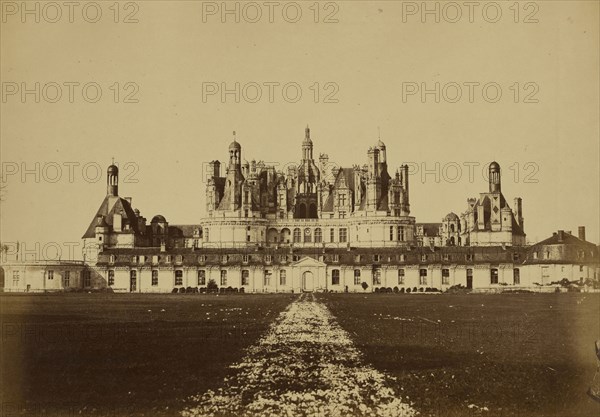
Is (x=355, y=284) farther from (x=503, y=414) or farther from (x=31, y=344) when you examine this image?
(x=503, y=414)

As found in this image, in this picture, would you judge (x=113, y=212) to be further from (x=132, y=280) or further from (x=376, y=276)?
(x=376, y=276)

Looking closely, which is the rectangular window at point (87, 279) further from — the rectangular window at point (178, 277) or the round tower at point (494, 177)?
the round tower at point (494, 177)

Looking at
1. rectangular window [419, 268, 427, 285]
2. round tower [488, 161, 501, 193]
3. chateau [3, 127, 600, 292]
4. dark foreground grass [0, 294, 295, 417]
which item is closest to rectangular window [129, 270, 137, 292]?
chateau [3, 127, 600, 292]

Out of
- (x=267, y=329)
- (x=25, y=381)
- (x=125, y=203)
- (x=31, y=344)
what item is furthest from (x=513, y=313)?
(x=125, y=203)

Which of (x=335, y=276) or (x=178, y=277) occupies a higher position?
(x=178, y=277)

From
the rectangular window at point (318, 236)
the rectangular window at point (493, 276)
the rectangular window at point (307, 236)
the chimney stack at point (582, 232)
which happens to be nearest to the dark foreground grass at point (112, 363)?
the rectangular window at point (493, 276)

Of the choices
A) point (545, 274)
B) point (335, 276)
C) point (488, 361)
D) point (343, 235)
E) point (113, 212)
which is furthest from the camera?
point (343, 235)

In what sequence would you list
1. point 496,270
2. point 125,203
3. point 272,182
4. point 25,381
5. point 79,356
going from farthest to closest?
point 272,182 < point 125,203 < point 496,270 < point 79,356 < point 25,381

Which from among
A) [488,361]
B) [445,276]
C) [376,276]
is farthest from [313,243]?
[488,361]

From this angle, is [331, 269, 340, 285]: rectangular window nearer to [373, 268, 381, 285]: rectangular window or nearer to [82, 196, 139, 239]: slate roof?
[373, 268, 381, 285]: rectangular window
